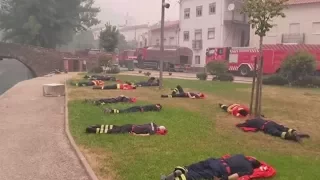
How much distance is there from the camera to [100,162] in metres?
7.51

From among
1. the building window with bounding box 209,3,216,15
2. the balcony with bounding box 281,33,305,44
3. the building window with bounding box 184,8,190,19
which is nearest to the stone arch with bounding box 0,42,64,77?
the building window with bounding box 184,8,190,19

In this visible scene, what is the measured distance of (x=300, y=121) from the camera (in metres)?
12.4

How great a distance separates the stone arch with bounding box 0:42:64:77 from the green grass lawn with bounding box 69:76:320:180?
35.8 m

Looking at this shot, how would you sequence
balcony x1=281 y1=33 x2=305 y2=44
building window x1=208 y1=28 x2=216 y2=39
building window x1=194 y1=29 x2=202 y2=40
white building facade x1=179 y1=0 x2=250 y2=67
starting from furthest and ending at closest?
building window x1=194 y1=29 x2=202 y2=40, building window x1=208 y1=28 x2=216 y2=39, white building facade x1=179 y1=0 x2=250 y2=67, balcony x1=281 y1=33 x2=305 y2=44

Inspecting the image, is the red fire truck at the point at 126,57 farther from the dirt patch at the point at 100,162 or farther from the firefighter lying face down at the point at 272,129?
the dirt patch at the point at 100,162

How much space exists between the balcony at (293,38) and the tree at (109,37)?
20.7 m

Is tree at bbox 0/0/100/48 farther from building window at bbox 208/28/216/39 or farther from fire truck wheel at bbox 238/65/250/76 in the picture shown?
fire truck wheel at bbox 238/65/250/76

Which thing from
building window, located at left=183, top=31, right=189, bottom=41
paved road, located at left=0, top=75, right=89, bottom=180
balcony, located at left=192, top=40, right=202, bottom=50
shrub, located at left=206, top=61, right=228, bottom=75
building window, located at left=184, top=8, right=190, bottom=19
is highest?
building window, located at left=184, top=8, right=190, bottom=19

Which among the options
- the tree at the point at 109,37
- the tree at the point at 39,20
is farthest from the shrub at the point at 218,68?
the tree at the point at 39,20

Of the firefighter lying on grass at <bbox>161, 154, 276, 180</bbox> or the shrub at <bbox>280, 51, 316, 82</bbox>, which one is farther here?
the shrub at <bbox>280, 51, 316, 82</bbox>

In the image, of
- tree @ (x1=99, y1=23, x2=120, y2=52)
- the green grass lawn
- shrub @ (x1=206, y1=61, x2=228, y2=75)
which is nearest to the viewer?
the green grass lawn

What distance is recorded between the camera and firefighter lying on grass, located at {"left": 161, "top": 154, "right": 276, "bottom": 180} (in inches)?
252

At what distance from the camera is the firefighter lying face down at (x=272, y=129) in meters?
9.61

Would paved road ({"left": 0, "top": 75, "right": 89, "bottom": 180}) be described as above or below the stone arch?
below
